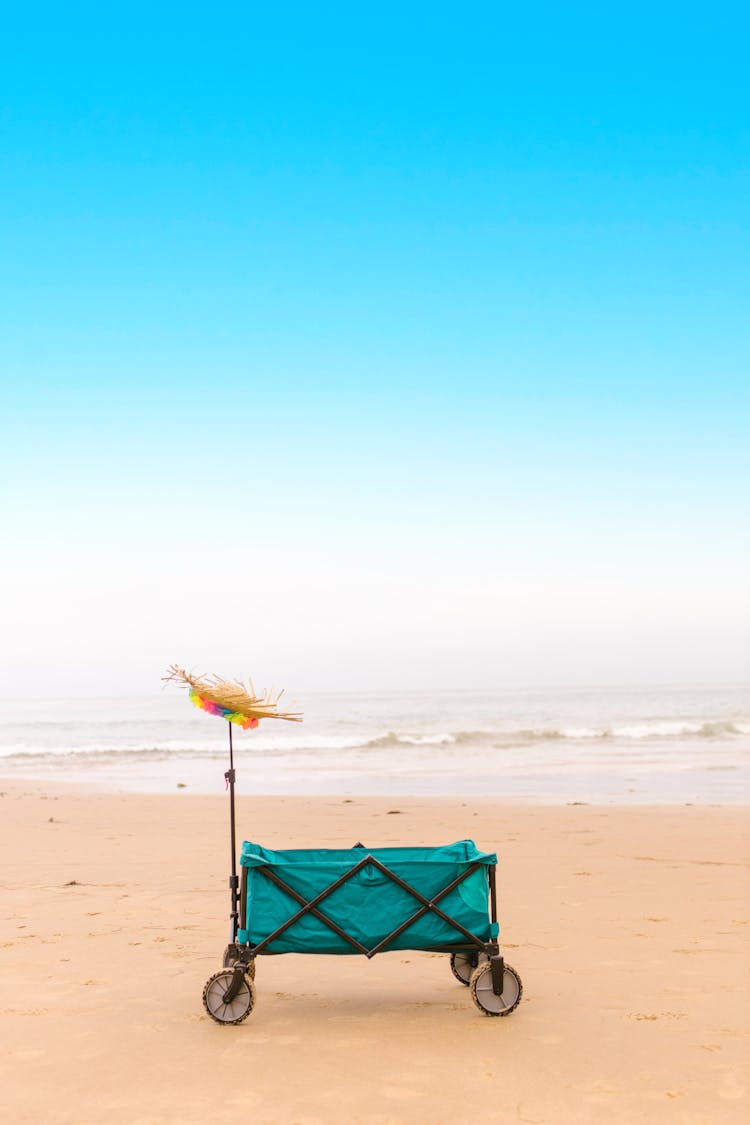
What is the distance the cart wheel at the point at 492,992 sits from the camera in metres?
5.38

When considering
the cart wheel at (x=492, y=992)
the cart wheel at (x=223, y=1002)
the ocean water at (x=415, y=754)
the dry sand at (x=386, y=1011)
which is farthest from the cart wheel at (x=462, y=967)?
the ocean water at (x=415, y=754)

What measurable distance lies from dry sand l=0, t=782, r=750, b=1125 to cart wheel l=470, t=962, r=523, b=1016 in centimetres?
8

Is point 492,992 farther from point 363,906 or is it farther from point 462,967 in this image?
point 363,906

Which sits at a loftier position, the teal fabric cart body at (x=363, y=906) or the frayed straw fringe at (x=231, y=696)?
the frayed straw fringe at (x=231, y=696)

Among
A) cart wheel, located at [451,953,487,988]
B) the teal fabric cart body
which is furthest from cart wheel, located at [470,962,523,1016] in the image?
cart wheel, located at [451,953,487,988]

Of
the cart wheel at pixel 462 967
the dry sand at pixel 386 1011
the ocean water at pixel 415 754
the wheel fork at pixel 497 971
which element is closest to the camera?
the dry sand at pixel 386 1011

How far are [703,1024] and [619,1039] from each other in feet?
1.77

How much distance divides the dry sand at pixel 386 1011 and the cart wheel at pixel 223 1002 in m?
0.08

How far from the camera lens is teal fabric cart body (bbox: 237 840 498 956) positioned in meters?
5.32

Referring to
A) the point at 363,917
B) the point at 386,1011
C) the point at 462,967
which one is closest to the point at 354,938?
the point at 363,917

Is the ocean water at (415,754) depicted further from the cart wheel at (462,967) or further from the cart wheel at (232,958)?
the cart wheel at (232,958)

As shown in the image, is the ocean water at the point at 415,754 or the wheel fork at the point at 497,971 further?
the ocean water at the point at 415,754

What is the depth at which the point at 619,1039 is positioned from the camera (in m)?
5.02

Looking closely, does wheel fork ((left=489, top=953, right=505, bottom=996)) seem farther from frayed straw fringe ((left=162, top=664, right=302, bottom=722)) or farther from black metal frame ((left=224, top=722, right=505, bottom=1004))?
frayed straw fringe ((left=162, top=664, right=302, bottom=722))
